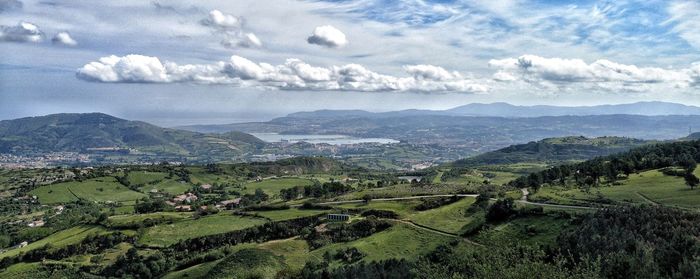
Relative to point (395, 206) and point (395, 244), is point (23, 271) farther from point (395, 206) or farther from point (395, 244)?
point (395, 206)

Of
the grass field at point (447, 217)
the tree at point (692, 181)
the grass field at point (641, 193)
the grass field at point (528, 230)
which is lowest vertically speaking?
the grass field at point (447, 217)

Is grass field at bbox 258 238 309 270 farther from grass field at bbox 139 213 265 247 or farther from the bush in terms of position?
the bush

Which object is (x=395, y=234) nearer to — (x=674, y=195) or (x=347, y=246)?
(x=347, y=246)

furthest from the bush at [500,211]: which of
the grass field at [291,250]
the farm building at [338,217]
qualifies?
the grass field at [291,250]

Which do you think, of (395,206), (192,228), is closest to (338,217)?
(395,206)

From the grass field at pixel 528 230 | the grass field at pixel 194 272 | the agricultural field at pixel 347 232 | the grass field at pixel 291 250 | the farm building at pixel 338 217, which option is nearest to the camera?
the agricultural field at pixel 347 232

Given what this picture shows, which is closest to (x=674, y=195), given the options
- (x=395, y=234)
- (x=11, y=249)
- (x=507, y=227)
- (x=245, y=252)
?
(x=507, y=227)

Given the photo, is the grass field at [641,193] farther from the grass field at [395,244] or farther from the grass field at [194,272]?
the grass field at [194,272]
